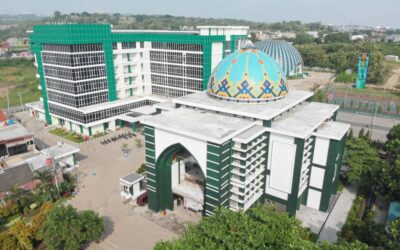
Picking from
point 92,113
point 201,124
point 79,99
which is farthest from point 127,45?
point 201,124

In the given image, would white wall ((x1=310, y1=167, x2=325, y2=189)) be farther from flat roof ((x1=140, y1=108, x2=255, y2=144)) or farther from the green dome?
the green dome

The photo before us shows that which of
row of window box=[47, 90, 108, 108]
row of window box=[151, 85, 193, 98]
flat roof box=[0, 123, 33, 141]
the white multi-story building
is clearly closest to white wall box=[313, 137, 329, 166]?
the white multi-story building

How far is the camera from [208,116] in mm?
36094

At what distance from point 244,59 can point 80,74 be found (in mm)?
30713

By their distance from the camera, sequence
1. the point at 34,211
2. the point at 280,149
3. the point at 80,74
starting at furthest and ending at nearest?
the point at 80,74 → the point at 34,211 → the point at 280,149

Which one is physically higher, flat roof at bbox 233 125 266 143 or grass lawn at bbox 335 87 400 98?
flat roof at bbox 233 125 266 143

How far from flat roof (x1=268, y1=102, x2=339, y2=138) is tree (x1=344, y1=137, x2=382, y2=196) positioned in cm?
568

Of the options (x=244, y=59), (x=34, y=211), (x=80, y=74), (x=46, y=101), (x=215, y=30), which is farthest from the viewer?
(x=46, y=101)

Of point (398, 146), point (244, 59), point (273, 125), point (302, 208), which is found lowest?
point (302, 208)

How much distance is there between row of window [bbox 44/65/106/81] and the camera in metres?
54.1

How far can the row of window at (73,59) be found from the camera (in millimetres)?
53219

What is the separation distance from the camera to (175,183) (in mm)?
36844

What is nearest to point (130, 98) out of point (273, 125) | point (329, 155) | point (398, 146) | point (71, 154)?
point (71, 154)

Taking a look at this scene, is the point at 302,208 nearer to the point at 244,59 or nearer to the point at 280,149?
the point at 280,149
